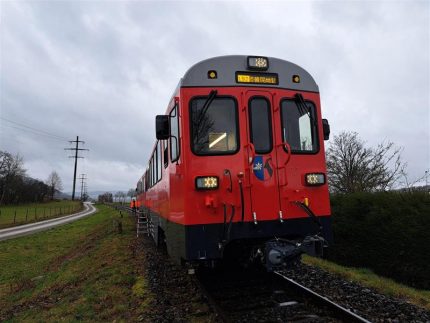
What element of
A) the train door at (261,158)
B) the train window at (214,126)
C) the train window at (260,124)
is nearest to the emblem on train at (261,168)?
the train door at (261,158)

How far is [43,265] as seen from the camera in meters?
15.5

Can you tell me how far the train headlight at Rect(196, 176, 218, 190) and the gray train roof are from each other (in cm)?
141

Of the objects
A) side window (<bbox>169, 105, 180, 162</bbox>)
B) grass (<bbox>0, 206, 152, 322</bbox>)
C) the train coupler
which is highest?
side window (<bbox>169, 105, 180, 162</bbox>)

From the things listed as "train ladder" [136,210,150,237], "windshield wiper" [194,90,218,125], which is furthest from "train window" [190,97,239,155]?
"train ladder" [136,210,150,237]

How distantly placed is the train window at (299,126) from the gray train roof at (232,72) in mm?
322

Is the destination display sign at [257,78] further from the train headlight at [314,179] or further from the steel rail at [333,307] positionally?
the steel rail at [333,307]

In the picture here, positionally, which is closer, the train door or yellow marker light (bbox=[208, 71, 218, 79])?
the train door

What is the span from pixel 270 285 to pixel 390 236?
312cm

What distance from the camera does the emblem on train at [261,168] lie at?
5.57 m

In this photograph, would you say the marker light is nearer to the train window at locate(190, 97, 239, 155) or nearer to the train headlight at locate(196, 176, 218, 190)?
the train window at locate(190, 97, 239, 155)

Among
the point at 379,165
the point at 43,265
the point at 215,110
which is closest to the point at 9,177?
the point at 43,265

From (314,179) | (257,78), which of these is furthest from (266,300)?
(257,78)

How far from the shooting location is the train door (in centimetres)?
551

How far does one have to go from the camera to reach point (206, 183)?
529 cm
